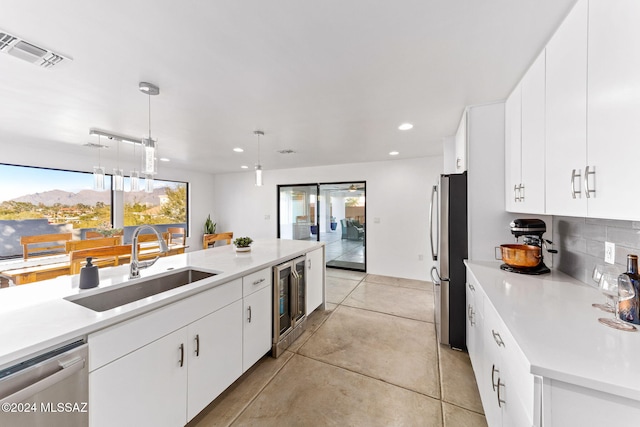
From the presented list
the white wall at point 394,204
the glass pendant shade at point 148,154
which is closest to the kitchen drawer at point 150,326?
the glass pendant shade at point 148,154

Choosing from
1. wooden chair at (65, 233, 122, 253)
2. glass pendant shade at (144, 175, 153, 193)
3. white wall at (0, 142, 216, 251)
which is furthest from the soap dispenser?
white wall at (0, 142, 216, 251)

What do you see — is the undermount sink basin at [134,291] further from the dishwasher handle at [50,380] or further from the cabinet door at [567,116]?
the cabinet door at [567,116]

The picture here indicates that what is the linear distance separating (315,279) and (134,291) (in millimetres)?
1913

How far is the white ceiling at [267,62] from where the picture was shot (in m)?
1.16

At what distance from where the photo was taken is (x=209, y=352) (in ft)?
5.21

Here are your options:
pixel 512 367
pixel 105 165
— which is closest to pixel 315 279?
pixel 512 367

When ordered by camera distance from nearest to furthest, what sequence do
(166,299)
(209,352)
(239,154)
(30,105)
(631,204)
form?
(631,204), (166,299), (209,352), (30,105), (239,154)

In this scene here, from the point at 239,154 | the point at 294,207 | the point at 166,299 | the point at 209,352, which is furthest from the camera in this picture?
the point at 294,207

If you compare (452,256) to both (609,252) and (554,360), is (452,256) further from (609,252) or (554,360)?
(554,360)

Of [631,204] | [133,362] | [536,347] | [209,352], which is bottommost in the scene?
[209,352]

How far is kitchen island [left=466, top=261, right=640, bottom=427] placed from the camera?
75 cm

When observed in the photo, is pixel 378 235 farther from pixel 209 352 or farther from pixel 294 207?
pixel 209 352

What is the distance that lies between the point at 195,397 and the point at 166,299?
0.69 meters

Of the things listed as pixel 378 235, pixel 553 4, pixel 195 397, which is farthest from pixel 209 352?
pixel 378 235
